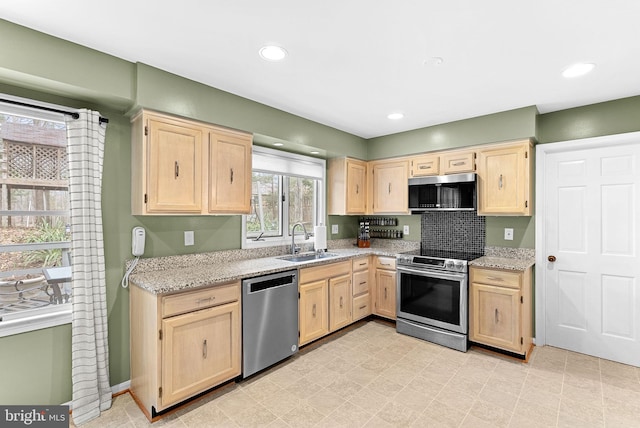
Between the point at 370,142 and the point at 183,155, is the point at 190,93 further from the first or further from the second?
the point at 370,142

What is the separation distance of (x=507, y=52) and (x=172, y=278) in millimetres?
2791

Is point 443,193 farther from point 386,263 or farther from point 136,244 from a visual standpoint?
point 136,244

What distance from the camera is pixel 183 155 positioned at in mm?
2453

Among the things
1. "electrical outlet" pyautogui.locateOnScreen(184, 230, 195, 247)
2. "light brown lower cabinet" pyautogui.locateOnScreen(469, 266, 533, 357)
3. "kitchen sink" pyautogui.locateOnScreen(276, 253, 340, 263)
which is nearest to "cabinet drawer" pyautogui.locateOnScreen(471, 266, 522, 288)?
Result: "light brown lower cabinet" pyautogui.locateOnScreen(469, 266, 533, 357)

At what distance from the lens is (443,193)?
354 centimetres

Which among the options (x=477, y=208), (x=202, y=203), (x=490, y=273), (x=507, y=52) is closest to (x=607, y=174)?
(x=477, y=208)

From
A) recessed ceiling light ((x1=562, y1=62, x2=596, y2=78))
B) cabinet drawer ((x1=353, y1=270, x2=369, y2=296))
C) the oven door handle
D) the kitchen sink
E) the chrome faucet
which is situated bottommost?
cabinet drawer ((x1=353, y1=270, x2=369, y2=296))

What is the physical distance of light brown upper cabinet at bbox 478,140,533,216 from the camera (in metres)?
3.09

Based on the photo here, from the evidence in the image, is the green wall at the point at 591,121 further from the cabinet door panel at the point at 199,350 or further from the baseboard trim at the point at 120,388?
the baseboard trim at the point at 120,388

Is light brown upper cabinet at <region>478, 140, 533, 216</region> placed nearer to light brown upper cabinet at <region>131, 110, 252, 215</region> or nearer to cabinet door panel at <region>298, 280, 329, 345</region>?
cabinet door panel at <region>298, 280, 329, 345</region>

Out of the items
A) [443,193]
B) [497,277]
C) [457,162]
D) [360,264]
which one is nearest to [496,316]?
[497,277]

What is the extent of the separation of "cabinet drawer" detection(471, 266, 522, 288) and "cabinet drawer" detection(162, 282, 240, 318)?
2.32 m

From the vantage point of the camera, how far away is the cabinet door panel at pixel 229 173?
2633 mm

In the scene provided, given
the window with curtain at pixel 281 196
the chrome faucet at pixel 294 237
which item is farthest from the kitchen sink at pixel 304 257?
the window with curtain at pixel 281 196
